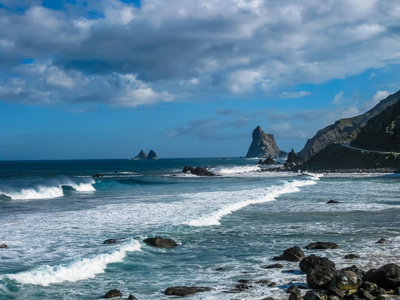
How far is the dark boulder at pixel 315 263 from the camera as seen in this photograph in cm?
1090

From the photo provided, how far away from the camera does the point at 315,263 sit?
1115 cm

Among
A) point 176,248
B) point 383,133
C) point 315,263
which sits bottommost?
point 176,248

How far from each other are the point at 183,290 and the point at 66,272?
366 cm

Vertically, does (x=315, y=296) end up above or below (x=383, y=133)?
below

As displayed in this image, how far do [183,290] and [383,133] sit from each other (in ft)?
286

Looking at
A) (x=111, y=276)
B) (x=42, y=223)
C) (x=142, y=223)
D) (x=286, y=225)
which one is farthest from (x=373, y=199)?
→ (x=111, y=276)

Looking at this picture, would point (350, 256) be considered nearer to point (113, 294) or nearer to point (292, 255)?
point (292, 255)

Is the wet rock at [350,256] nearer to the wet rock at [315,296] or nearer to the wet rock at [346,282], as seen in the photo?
the wet rock at [346,282]

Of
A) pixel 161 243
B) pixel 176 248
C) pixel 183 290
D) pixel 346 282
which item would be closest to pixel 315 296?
pixel 346 282

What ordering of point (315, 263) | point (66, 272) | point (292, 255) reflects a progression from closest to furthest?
1. point (315, 263)
2. point (66, 272)
3. point (292, 255)

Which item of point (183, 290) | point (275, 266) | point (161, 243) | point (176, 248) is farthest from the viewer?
point (161, 243)

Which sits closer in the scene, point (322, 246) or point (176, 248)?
point (322, 246)

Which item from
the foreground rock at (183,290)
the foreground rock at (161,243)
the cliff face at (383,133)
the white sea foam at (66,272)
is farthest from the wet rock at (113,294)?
the cliff face at (383,133)

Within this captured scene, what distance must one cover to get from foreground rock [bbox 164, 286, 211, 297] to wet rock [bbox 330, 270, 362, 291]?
293cm
